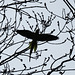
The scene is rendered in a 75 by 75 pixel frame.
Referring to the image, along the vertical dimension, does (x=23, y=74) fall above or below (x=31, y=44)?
below

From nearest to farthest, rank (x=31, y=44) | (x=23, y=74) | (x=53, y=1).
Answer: (x=31, y=44), (x=23, y=74), (x=53, y=1)

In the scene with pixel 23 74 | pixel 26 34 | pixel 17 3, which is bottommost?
pixel 23 74

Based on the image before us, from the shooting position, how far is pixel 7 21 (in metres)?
4.11

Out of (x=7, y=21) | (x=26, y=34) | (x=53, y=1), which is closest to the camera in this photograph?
(x=26, y=34)

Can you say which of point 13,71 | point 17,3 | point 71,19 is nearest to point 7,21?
point 17,3

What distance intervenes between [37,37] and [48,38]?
0.58 ft

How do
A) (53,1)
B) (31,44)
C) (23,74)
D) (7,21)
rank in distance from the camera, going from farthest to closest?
(53,1) < (7,21) < (23,74) < (31,44)

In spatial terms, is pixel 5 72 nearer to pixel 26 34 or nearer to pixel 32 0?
pixel 26 34

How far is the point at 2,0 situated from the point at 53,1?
127 cm

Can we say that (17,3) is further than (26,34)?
Yes

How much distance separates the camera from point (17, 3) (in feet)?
13.5

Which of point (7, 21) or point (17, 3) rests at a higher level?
point (17, 3)

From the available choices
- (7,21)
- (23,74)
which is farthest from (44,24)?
(23,74)

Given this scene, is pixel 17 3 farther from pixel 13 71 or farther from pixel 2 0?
pixel 13 71
